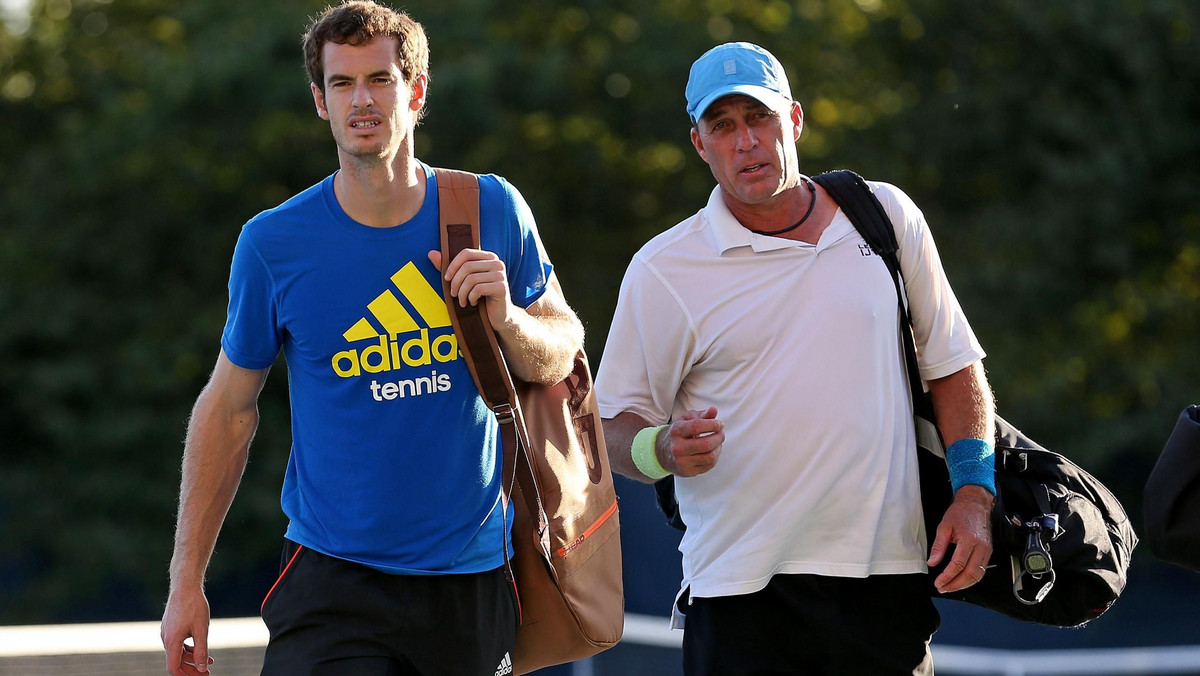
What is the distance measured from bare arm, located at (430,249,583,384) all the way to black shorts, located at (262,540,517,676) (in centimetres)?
52

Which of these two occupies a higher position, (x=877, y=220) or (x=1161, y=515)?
(x=877, y=220)

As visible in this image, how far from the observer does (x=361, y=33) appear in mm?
3699

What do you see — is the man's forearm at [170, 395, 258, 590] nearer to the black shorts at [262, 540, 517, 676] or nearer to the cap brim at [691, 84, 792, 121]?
the black shorts at [262, 540, 517, 676]

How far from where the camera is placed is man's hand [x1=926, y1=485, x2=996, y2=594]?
12.5ft

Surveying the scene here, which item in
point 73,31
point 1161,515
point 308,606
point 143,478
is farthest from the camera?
point 73,31

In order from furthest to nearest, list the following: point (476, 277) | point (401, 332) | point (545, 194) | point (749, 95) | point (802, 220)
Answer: point (545, 194) → point (802, 220) → point (749, 95) → point (401, 332) → point (476, 277)

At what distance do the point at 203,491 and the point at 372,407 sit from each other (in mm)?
505

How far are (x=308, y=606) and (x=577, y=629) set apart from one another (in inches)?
25.9

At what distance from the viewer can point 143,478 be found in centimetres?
1839

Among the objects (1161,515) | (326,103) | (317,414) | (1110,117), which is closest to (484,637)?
(317,414)

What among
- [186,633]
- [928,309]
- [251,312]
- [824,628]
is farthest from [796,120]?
[186,633]

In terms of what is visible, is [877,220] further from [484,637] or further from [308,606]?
[308,606]

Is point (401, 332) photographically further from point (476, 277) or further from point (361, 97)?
point (361, 97)

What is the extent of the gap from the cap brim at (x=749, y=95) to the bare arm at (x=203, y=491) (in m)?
1.31
